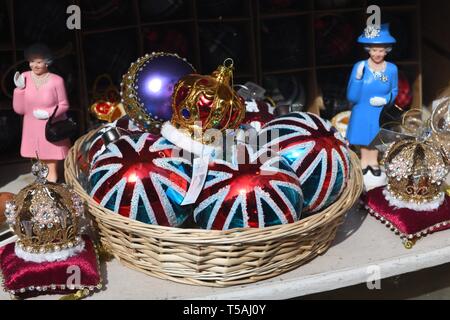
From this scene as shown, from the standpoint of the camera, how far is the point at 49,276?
183 cm

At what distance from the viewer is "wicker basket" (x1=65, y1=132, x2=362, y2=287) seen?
1.78 metres

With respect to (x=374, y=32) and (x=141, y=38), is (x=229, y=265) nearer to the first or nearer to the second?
(x=374, y=32)

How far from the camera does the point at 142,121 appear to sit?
2.18 metres

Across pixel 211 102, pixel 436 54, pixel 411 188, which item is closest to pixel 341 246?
pixel 411 188

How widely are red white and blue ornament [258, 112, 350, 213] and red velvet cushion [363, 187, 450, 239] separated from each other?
0.78 feet

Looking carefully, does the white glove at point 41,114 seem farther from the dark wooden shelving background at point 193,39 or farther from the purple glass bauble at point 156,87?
the purple glass bauble at point 156,87

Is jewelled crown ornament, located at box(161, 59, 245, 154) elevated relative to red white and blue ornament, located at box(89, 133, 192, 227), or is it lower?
elevated

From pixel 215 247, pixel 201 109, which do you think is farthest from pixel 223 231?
pixel 201 109

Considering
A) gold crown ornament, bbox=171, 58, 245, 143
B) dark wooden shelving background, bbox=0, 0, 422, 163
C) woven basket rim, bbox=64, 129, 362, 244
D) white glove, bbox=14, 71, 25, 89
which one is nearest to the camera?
woven basket rim, bbox=64, 129, 362, 244

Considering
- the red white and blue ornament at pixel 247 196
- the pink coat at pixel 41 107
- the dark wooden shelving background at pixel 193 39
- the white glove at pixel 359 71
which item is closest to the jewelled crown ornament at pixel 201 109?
the red white and blue ornament at pixel 247 196

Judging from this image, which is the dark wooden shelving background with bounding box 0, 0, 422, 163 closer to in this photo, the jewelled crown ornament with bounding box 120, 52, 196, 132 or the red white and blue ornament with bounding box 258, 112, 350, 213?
the jewelled crown ornament with bounding box 120, 52, 196, 132

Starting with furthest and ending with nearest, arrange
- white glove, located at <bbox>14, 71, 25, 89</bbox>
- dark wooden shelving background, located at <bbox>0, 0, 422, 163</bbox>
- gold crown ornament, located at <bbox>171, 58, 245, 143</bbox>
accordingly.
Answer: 1. dark wooden shelving background, located at <bbox>0, 0, 422, 163</bbox>
2. white glove, located at <bbox>14, 71, 25, 89</bbox>
3. gold crown ornament, located at <bbox>171, 58, 245, 143</bbox>

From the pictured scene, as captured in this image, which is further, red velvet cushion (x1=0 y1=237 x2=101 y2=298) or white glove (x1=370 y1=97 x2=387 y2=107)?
white glove (x1=370 y1=97 x2=387 y2=107)

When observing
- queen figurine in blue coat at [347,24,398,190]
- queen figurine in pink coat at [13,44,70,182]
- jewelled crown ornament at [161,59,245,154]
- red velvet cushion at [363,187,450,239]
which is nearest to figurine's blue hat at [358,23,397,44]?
queen figurine in blue coat at [347,24,398,190]
